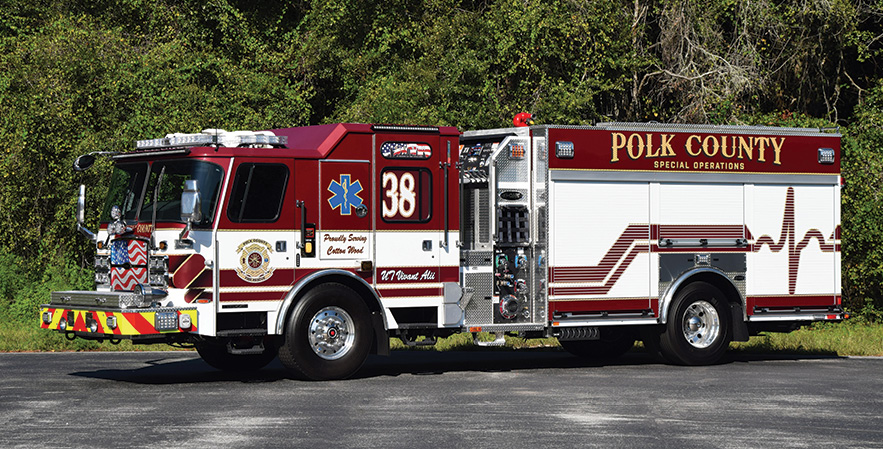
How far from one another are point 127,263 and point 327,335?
87.0 inches

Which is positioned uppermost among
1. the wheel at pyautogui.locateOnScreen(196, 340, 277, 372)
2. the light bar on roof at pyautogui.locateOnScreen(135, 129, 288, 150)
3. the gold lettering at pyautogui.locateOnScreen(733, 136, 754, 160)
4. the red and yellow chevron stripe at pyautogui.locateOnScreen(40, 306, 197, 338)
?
the gold lettering at pyautogui.locateOnScreen(733, 136, 754, 160)

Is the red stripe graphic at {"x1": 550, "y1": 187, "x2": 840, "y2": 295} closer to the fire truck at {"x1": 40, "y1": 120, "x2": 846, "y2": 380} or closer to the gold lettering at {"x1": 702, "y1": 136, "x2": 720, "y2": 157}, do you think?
the fire truck at {"x1": 40, "y1": 120, "x2": 846, "y2": 380}

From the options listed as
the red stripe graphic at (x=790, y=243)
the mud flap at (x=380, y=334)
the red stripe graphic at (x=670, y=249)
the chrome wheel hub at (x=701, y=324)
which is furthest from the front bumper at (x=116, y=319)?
the red stripe graphic at (x=790, y=243)

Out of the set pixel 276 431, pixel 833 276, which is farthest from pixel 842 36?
pixel 276 431

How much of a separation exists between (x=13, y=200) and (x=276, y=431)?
17041 millimetres

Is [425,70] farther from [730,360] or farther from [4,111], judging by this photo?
[730,360]

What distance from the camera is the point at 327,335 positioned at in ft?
45.1

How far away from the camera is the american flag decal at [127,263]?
1332cm

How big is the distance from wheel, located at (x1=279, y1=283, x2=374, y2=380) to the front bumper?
1083 millimetres

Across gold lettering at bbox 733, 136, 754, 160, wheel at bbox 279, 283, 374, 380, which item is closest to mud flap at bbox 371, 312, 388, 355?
wheel at bbox 279, 283, 374, 380

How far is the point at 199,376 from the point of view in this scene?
14.7 metres

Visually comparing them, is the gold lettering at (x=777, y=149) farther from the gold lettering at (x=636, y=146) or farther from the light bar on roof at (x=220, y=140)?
the light bar on roof at (x=220, y=140)

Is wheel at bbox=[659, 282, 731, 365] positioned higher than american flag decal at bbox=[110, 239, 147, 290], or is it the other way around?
american flag decal at bbox=[110, 239, 147, 290]

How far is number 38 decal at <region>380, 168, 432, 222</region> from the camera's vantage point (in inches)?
559
